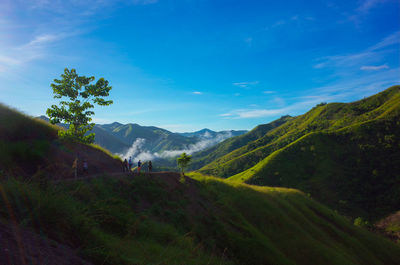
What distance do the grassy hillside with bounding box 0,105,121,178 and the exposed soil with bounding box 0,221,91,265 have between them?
6851mm

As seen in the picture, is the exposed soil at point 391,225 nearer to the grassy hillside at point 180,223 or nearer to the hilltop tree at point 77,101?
the grassy hillside at point 180,223

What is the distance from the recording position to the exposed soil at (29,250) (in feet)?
11.4

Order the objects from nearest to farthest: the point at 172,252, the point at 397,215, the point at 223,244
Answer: the point at 172,252 → the point at 223,244 → the point at 397,215

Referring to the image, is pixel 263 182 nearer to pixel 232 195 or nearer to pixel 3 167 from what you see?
pixel 232 195

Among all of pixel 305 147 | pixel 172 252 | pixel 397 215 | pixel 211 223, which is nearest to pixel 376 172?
pixel 397 215

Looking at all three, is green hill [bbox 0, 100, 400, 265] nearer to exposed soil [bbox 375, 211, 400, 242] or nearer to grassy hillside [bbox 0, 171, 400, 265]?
grassy hillside [bbox 0, 171, 400, 265]

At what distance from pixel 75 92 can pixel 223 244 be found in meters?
24.0

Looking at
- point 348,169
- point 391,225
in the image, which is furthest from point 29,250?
point 348,169

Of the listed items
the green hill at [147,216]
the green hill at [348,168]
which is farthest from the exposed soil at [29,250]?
the green hill at [348,168]

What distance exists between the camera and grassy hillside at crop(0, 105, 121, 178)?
42.0 feet

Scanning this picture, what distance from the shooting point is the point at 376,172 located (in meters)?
124

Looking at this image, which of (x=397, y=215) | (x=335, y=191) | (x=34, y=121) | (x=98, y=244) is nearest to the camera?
(x=98, y=244)

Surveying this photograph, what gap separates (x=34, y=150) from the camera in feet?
47.9

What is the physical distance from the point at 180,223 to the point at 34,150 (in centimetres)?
1247
